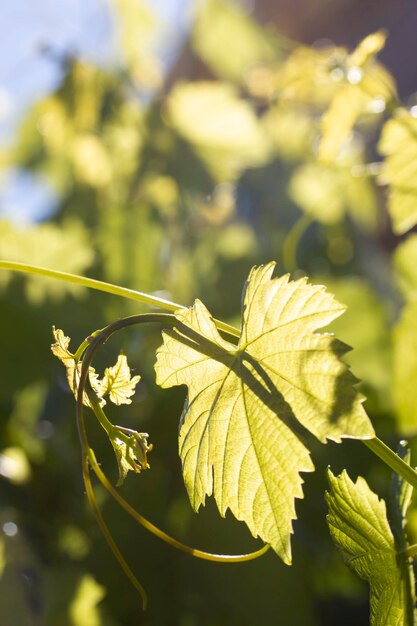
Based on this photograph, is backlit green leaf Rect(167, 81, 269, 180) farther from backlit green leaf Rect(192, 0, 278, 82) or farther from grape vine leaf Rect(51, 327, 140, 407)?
grape vine leaf Rect(51, 327, 140, 407)

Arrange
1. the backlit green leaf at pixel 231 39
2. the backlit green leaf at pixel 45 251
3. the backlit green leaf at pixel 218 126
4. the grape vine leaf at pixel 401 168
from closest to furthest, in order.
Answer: the grape vine leaf at pixel 401 168 → the backlit green leaf at pixel 45 251 → the backlit green leaf at pixel 218 126 → the backlit green leaf at pixel 231 39

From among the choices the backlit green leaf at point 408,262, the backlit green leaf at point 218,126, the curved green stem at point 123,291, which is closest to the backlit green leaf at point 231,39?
the backlit green leaf at point 218,126

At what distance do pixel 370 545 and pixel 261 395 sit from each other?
0.31ft

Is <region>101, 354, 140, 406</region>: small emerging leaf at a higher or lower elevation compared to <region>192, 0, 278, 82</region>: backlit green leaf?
lower

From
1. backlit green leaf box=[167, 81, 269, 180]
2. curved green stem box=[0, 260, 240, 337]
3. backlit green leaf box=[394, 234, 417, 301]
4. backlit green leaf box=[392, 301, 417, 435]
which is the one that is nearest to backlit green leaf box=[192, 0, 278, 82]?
backlit green leaf box=[167, 81, 269, 180]

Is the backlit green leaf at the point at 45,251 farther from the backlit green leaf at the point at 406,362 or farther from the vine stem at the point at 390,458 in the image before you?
the vine stem at the point at 390,458

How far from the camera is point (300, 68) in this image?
0.69 m

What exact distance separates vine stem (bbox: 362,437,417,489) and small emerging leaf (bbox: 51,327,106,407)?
0.38ft

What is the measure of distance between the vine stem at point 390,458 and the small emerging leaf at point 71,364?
115 mm

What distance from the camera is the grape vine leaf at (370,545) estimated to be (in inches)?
13.4

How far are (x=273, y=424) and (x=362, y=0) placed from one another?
6.64 feet

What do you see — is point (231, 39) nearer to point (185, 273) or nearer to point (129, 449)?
point (185, 273)

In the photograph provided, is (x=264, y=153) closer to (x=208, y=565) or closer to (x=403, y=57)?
(x=403, y=57)

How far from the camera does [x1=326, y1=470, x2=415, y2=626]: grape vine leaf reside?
1.12 feet
